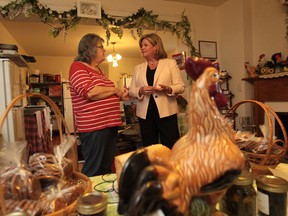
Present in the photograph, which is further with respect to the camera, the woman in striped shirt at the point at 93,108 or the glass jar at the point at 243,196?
the woman in striped shirt at the point at 93,108

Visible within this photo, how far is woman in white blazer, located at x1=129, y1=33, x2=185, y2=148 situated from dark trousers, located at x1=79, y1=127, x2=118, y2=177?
41 centimetres

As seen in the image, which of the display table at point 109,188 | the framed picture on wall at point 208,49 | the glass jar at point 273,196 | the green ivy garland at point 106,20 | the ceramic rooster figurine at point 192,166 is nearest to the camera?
the ceramic rooster figurine at point 192,166

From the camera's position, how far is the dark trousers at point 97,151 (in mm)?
1299

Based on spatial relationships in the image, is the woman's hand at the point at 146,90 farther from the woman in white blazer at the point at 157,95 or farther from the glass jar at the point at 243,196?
the glass jar at the point at 243,196

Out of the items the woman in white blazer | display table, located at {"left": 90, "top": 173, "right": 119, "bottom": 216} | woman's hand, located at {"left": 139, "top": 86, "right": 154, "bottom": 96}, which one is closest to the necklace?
the woman in white blazer

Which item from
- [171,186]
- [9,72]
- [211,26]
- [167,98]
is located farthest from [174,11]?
[171,186]

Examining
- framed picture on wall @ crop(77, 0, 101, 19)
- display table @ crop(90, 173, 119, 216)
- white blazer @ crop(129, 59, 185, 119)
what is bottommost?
display table @ crop(90, 173, 119, 216)

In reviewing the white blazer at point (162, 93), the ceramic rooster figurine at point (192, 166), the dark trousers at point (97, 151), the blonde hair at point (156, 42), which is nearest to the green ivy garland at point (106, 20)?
the blonde hair at point (156, 42)

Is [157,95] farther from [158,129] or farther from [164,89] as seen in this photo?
[158,129]

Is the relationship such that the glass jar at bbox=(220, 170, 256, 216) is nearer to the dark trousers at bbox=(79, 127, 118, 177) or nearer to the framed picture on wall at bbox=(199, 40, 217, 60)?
the dark trousers at bbox=(79, 127, 118, 177)

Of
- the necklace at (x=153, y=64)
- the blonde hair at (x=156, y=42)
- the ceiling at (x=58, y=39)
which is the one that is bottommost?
the necklace at (x=153, y=64)

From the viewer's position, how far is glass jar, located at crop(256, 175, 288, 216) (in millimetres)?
502

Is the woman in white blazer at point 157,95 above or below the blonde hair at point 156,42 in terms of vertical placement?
below

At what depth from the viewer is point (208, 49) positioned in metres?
3.04
